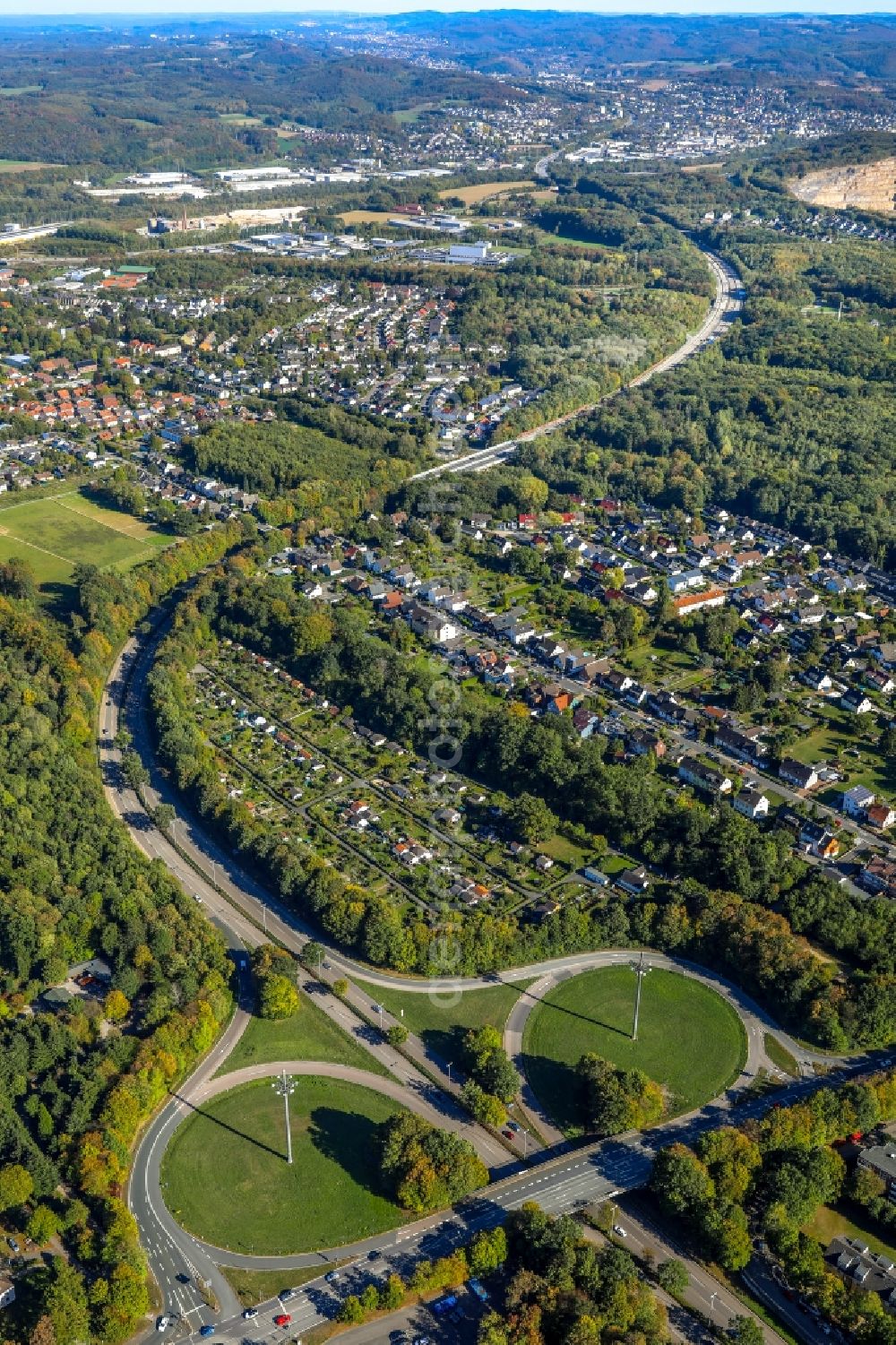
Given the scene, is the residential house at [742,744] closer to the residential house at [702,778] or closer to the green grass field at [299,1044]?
the residential house at [702,778]

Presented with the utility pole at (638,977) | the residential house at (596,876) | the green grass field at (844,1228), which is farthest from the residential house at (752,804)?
the green grass field at (844,1228)

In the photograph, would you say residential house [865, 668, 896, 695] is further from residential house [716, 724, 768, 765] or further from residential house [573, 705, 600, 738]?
residential house [573, 705, 600, 738]

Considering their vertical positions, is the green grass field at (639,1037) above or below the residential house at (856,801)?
below

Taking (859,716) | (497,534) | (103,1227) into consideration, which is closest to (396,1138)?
(103,1227)

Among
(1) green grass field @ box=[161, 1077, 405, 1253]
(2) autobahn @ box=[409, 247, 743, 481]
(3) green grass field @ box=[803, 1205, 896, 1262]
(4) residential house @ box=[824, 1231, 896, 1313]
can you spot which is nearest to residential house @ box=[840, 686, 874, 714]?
(3) green grass field @ box=[803, 1205, 896, 1262]

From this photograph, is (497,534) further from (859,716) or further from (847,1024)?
(847,1024)
